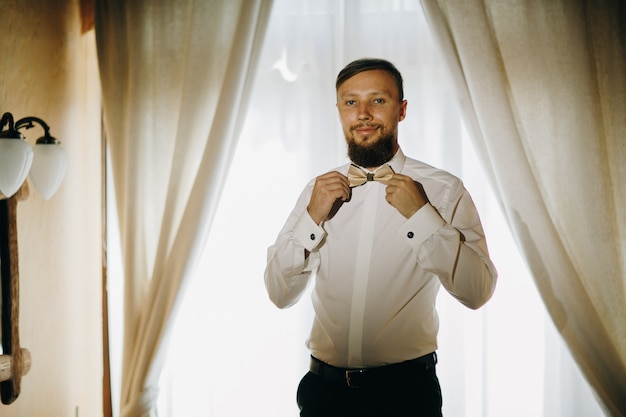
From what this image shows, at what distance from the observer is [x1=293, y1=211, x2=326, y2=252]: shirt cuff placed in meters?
1.72

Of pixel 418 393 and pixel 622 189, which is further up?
pixel 622 189

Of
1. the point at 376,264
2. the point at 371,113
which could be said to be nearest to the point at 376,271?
the point at 376,264

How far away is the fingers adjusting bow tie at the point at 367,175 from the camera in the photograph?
1.73m

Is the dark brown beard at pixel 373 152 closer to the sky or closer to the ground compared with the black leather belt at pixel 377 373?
closer to the sky

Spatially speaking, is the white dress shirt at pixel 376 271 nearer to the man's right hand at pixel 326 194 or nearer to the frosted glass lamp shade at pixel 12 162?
the man's right hand at pixel 326 194


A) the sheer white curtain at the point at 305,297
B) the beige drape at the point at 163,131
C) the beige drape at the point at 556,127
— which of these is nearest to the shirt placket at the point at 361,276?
the sheer white curtain at the point at 305,297

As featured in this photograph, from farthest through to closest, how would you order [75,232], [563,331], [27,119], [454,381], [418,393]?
1. [75,232]
2. [454,381]
3. [563,331]
4. [27,119]
5. [418,393]

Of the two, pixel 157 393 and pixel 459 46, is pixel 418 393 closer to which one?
pixel 157 393

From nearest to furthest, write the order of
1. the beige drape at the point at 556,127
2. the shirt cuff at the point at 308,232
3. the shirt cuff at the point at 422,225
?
the shirt cuff at the point at 422,225
the shirt cuff at the point at 308,232
the beige drape at the point at 556,127

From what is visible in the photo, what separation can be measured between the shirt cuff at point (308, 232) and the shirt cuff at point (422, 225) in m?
0.28

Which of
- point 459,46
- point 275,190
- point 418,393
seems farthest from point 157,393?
point 459,46

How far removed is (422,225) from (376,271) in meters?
0.27

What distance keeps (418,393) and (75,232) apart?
5.62 ft

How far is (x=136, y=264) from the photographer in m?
2.31
